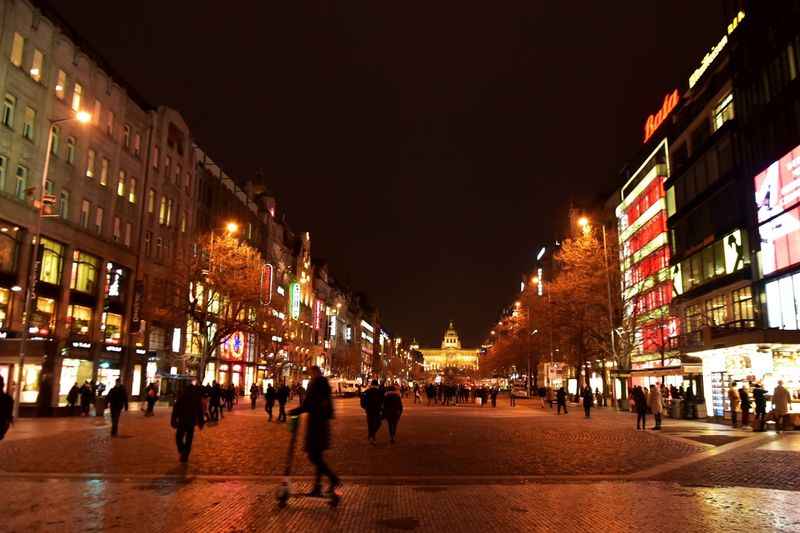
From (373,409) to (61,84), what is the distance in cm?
3372

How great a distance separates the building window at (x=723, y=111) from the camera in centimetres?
4603

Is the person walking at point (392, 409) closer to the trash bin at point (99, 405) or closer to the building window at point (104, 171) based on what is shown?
the trash bin at point (99, 405)

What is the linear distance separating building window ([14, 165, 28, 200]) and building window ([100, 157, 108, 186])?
8991 mm

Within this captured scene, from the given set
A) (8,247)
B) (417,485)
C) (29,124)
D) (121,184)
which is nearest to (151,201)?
(121,184)

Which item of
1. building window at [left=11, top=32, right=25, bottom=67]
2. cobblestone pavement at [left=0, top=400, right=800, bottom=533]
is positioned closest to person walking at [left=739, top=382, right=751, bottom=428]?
cobblestone pavement at [left=0, top=400, right=800, bottom=533]

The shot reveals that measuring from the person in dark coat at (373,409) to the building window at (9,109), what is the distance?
2865 centimetres

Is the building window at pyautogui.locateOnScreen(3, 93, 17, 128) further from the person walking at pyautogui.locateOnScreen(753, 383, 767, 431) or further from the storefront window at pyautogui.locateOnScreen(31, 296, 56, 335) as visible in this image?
the person walking at pyautogui.locateOnScreen(753, 383, 767, 431)

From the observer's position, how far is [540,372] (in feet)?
404

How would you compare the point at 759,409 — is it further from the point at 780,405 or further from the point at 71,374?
the point at 71,374

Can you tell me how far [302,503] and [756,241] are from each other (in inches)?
1573

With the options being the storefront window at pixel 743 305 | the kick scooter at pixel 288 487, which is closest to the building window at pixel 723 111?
the storefront window at pixel 743 305

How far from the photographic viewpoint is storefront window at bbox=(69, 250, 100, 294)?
43.8 m

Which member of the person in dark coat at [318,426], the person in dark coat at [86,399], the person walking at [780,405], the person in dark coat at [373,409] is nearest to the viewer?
the person in dark coat at [318,426]

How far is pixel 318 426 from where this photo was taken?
34.4ft
